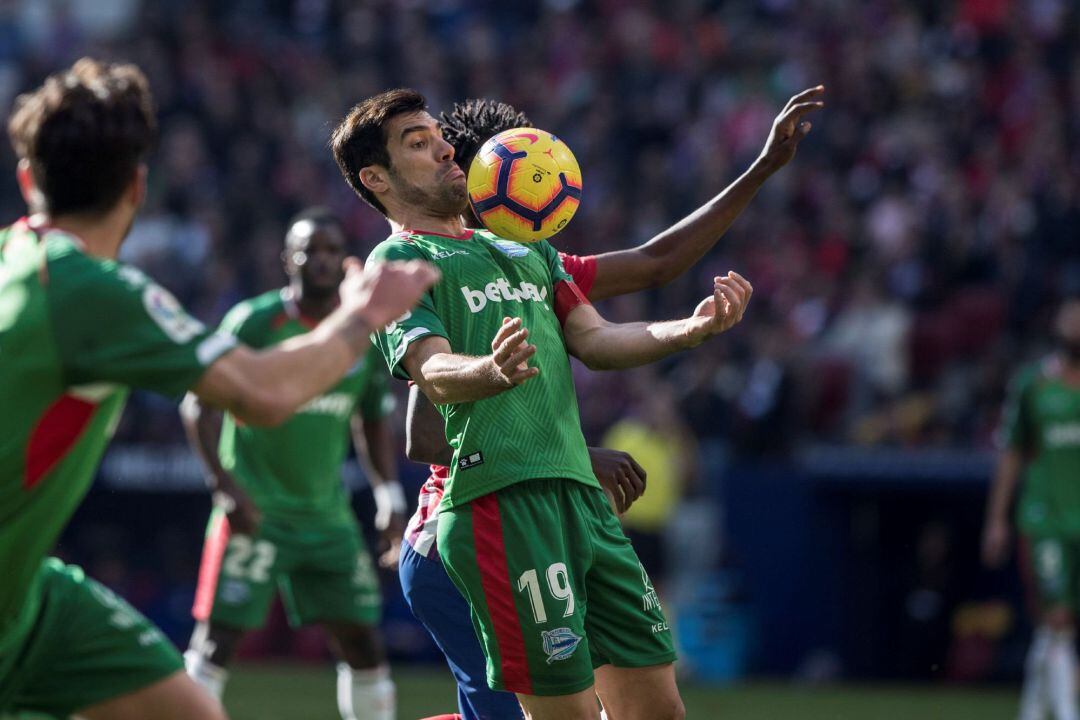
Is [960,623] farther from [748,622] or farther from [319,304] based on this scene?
[319,304]

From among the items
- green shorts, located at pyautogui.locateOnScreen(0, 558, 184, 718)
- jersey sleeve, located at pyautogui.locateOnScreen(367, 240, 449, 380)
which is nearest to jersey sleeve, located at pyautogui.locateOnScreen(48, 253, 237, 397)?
green shorts, located at pyautogui.locateOnScreen(0, 558, 184, 718)

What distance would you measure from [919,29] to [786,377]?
5063 mm

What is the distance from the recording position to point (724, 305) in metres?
4.82

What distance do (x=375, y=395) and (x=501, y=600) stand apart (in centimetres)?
401

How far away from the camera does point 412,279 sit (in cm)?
411

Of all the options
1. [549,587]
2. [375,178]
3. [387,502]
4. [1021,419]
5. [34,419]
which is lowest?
[1021,419]

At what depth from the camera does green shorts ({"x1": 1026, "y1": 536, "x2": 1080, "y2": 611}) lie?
10641 mm

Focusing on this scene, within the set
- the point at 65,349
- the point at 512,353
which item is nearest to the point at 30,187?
the point at 65,349

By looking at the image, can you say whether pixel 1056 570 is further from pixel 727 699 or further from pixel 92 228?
pixel 92 228

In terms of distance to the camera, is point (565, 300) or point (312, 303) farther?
point (312, 303)

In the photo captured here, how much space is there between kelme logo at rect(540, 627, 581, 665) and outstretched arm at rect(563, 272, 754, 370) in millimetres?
915

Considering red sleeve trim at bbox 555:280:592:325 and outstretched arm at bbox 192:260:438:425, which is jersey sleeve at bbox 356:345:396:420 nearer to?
red sleeve trim at bbox 555:280:592:325

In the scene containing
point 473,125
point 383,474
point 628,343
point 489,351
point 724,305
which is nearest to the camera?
point 724,305

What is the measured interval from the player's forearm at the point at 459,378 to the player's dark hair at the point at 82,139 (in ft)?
3.63
